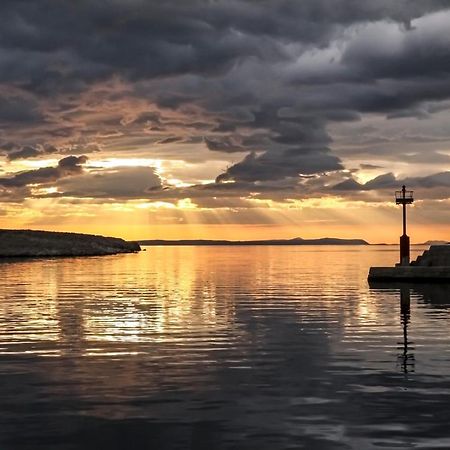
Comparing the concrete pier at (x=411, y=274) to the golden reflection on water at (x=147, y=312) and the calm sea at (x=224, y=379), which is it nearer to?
the golden reflection on water at (x=147, y=312)

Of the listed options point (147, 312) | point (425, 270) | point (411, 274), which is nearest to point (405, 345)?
point (147, 312)

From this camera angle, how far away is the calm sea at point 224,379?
13266 mm

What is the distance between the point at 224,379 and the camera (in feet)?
62.1

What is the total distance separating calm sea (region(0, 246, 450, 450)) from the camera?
522 inches

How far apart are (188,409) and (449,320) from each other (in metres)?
22.0

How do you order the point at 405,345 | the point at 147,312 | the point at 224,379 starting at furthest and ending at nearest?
the point at 147,312, the point at 405,345, the point at 224,379

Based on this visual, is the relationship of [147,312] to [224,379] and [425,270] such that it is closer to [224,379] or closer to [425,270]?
[224,379]

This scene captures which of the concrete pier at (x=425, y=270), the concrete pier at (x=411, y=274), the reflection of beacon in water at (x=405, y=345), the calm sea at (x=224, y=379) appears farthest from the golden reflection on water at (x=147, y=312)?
the concrete pier at (x=425, y=270)

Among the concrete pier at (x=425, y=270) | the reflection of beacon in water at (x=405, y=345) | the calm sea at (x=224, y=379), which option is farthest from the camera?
the concrete pier at (x=425, y=270)

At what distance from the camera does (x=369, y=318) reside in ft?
116

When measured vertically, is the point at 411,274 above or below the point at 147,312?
above

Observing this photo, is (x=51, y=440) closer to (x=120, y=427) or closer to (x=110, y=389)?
(x=120, y=427)

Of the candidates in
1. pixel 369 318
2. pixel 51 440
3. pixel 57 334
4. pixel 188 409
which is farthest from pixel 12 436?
pixel 369 318

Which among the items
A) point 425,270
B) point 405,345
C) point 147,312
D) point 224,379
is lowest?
point 147,312
